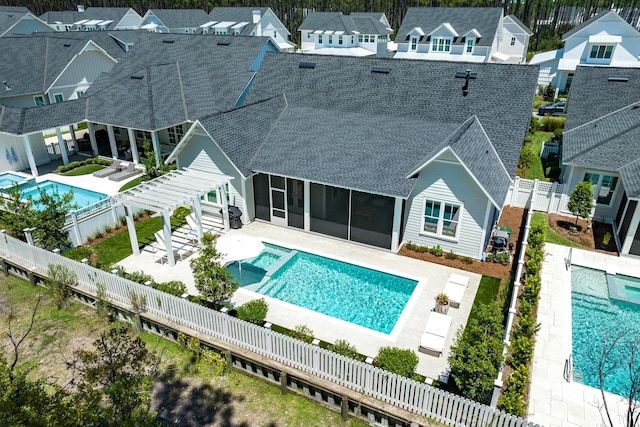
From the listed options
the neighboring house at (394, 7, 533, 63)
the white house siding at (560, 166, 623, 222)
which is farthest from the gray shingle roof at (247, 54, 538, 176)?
the neighboring house at (394, 7, 533, 63)

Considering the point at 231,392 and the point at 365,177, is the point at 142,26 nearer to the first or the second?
the point at 365,177

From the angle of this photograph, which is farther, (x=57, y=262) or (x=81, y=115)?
(x=81, y=115)

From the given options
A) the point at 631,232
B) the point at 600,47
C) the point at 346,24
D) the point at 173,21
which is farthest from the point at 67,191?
the point at 173,21

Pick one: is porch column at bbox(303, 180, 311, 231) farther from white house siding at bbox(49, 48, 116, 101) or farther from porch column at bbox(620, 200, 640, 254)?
white house siding at bbox(49, 48, 116, 101)

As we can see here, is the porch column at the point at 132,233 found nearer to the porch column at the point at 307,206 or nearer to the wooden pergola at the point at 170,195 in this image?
the wooden pergola at the point at 170,195

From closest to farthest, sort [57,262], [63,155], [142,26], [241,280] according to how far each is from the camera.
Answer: [57,262]
[241,280]
[63,155]
[142,26]

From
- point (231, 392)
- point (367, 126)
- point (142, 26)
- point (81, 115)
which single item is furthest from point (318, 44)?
point (231, 392)
